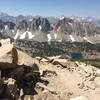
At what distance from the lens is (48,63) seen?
31375 millimetres

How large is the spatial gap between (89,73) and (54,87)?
7299 mm

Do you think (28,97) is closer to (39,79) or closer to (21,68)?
(21,68)

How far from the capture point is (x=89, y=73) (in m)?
29.5

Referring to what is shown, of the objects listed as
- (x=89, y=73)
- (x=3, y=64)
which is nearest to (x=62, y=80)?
(x=89, y=73)

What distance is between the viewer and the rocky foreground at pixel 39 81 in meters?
19.1

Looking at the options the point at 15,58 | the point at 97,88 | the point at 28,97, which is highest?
the point at 15,58

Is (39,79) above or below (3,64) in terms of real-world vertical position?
below

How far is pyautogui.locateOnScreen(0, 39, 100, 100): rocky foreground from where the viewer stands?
19119mm

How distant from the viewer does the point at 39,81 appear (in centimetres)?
2327

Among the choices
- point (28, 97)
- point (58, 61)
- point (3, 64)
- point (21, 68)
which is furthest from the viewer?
point (58, 61)

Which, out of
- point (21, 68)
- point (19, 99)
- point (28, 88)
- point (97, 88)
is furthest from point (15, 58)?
point (97, 88)

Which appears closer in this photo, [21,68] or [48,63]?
[21,68]

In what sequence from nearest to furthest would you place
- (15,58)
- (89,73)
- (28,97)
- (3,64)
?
(28,97) < (3,64) < (15,58) < (89,73)

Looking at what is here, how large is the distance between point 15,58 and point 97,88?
8213mm
